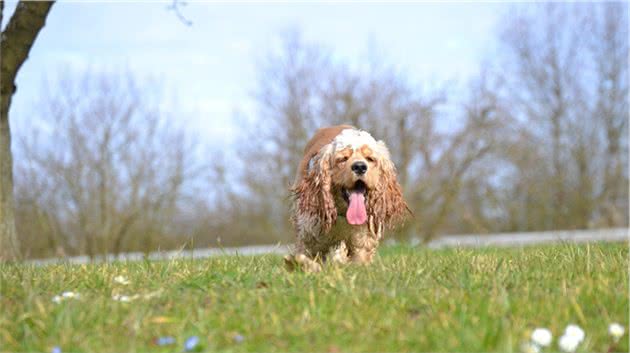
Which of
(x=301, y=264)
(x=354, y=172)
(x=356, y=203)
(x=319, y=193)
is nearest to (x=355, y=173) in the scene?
(x=354, y=172)

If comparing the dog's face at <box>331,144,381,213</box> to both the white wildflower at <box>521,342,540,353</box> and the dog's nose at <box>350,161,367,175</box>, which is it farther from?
the white wildflower at <box>521,342,540,353</box>

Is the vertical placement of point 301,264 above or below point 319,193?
below

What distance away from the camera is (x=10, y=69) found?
1059 centimetres

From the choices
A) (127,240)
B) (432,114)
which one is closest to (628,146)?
(432,114)

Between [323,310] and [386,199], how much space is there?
9.61 ft

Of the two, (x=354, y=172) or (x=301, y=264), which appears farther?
(x=354, y=172)

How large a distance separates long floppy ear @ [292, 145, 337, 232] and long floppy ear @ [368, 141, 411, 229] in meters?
0.35

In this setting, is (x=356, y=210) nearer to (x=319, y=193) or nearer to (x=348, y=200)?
(x=348, y=200)

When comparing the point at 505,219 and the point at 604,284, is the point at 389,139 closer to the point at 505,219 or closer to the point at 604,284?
the point at 505,219

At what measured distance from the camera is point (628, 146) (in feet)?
83.9

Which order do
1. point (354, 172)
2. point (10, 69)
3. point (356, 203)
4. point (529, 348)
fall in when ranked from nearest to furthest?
point (529, 348)
point (354, 172)
point (356, 203)
point (10, 69)

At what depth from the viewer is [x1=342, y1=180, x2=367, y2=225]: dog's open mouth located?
6.56m

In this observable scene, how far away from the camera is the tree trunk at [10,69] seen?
10492 millimetres

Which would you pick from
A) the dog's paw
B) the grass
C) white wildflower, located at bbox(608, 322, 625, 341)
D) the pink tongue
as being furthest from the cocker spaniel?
white wildflower, located at bbox(608, 322, 625, 341)
